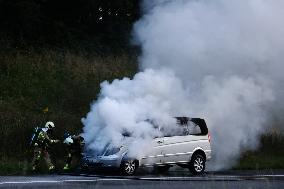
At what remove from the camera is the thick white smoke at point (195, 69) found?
2108cm

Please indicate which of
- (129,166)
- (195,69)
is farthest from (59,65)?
(129,166)

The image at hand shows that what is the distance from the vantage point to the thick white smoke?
21.1 metres

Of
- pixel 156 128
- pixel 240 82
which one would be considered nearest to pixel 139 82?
pixel 156 128

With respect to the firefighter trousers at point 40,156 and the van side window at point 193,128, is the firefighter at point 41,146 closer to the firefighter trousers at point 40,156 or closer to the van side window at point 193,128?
the firefighter trousers at point 40,156

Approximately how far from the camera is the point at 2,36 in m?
35.8

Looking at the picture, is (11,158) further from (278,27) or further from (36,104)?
(278,27)

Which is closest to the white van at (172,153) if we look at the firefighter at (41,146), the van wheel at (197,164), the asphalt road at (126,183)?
the van wheel at (197,164)

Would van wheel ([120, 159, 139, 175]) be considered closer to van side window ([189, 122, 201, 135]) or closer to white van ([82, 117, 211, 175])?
white van ([82, 117, 211, 175])

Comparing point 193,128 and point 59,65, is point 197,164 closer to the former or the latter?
point 193,128

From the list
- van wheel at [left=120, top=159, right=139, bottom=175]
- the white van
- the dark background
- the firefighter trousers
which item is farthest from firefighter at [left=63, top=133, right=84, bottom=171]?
van wheel at [left=120, top=159, right=139, bottom=175]

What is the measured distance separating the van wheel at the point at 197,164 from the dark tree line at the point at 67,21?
1481cm

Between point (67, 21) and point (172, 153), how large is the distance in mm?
18646

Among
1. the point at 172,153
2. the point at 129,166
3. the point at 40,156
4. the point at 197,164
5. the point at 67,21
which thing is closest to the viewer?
the point at 129,166

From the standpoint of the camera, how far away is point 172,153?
74.2 ft
